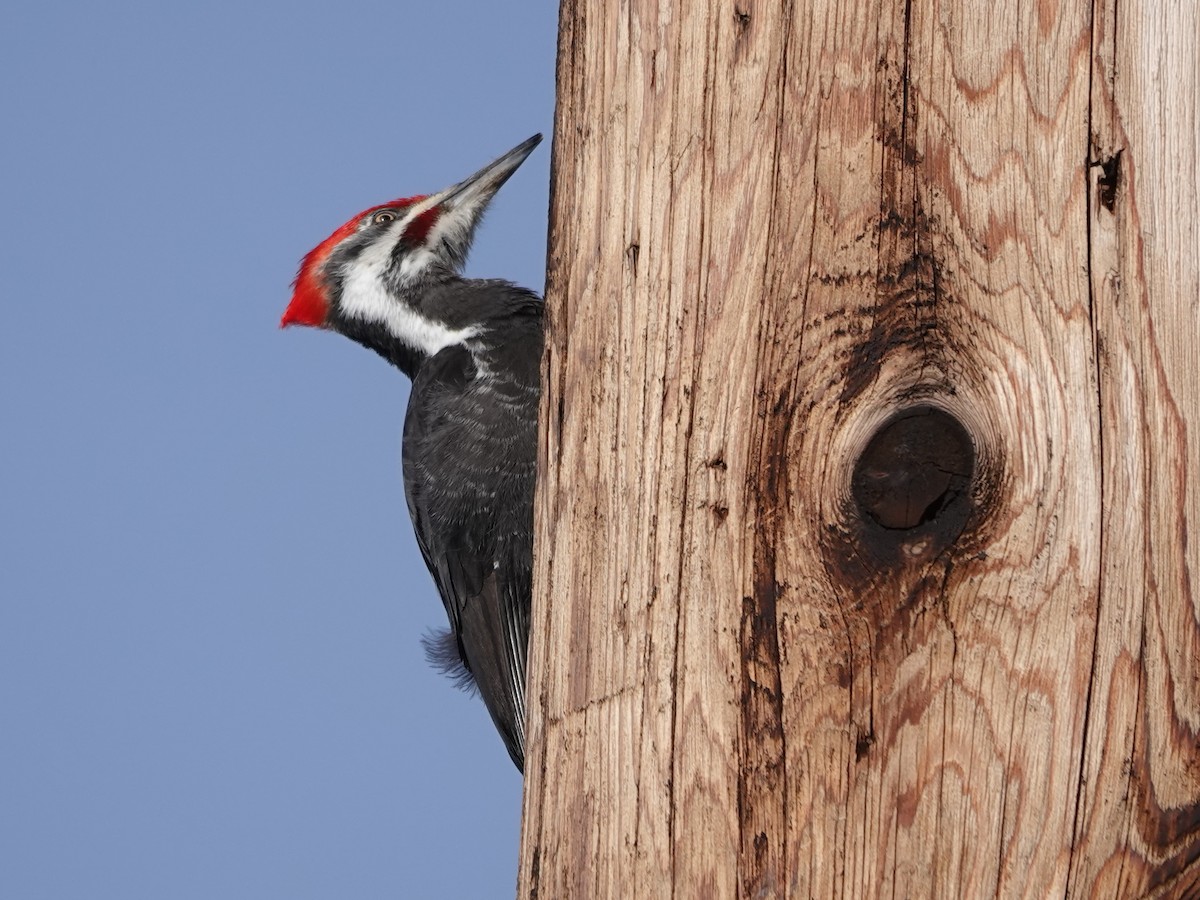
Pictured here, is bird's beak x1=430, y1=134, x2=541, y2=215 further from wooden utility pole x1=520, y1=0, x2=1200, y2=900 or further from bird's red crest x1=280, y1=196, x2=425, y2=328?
wooden utility pole x1=520, y1=0, x2=1200, y2=900

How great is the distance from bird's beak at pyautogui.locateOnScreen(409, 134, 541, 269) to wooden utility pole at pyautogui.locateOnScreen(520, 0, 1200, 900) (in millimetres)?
3193

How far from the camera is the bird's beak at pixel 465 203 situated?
4.76 metres

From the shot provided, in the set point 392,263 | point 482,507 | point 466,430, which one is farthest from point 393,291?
point 482,507

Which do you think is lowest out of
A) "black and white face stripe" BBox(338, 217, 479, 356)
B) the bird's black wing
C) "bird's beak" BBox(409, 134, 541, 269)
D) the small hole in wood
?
the small hole in wood

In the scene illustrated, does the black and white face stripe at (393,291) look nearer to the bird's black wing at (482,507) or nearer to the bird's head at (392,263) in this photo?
the bird's head at (392,263)

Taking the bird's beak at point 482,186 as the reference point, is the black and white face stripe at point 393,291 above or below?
below

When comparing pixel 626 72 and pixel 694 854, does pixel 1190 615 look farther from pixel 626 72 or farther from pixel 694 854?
pixel 626 72

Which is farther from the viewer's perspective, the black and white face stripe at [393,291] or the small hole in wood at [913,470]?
the black and white face stripe at [393,291]

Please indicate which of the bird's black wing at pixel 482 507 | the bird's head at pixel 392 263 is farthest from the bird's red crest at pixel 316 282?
the bird's black wing at pixel 482 507

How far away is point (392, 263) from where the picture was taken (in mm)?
4695

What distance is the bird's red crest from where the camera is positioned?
487 centimetres

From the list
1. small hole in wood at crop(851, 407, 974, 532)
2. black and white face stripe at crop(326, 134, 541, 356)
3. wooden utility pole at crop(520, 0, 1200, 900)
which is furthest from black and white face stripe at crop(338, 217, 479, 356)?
small hole in wood at crop(851, 407, 974, 532)

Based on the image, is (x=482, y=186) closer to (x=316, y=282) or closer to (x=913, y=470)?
(x=316, y=282)

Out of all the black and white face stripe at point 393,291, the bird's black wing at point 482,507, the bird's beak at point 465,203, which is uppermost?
the bird's beak at point 465,203
